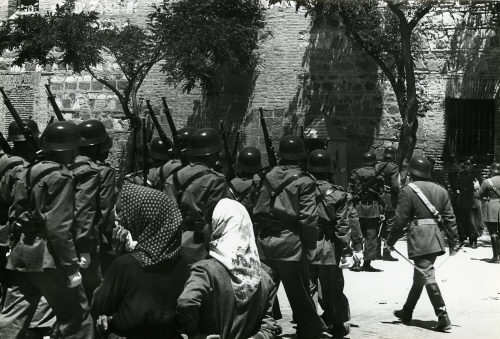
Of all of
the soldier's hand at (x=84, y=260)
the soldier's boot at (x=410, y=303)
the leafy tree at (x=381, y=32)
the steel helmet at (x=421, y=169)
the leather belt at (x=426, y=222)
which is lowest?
the soldier's boot at (x=410, y=303)

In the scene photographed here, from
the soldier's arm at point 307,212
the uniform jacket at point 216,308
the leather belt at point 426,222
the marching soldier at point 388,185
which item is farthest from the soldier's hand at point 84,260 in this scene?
the marching soldier at point 388,185

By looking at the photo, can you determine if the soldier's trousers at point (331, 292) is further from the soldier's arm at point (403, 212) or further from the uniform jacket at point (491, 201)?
the uniform jacket at point (491, 201)

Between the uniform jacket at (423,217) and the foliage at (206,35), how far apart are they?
957cm

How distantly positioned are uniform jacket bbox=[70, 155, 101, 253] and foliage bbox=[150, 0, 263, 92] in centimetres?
1066

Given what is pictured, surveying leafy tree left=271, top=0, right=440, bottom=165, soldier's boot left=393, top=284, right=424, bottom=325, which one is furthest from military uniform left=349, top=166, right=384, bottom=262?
soldier's boot left=393, top=284, right=424, bottom=325

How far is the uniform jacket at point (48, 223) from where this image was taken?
19.4 feet

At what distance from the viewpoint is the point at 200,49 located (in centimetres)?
1780

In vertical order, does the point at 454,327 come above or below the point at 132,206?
below

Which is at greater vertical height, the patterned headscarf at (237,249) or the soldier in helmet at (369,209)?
the patterned headscarf at (237,249)

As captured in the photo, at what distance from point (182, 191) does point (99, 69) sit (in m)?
15.4

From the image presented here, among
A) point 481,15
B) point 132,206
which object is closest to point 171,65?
point 481,15

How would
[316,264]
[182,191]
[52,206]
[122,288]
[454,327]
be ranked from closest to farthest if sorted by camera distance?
[122,288] < [52,206] < [182,191] < [316,264] < [454,327]

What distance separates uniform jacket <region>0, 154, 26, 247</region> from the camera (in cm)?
697

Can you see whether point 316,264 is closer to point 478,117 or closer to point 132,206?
point 132,206
